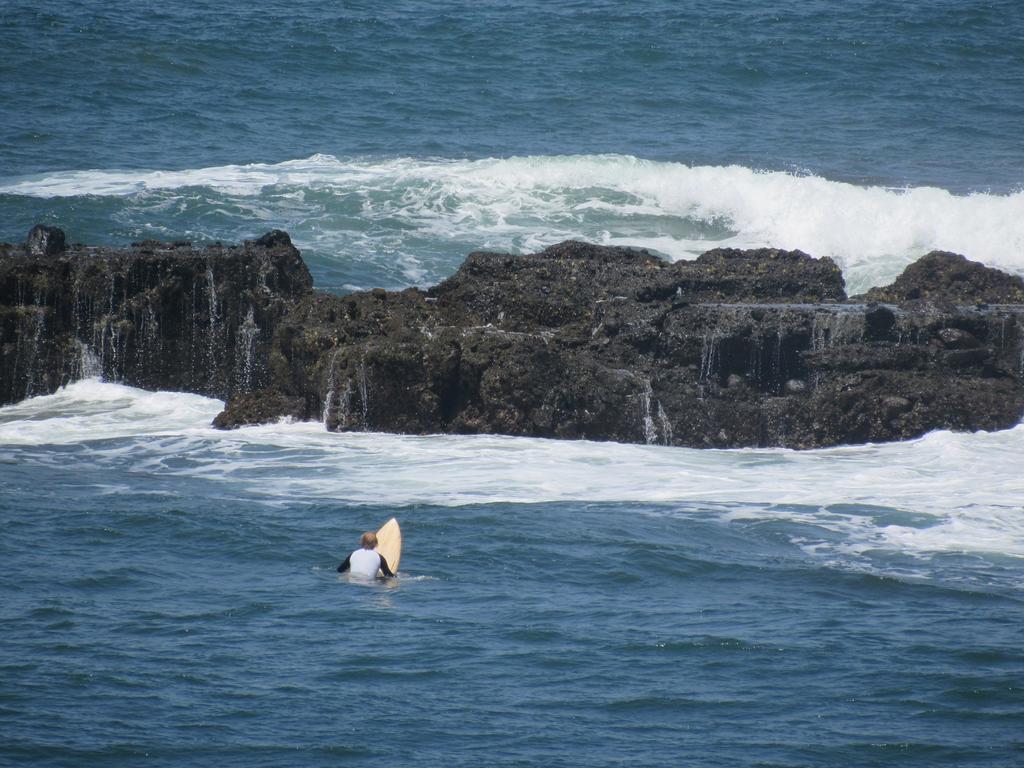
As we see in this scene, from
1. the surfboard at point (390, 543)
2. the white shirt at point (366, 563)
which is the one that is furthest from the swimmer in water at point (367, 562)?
the surfboard at point (390, 543)

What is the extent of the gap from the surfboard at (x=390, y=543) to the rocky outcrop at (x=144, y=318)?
Result: 633 cm

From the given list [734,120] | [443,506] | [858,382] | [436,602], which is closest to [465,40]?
[734,120]

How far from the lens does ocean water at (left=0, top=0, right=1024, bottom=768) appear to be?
874cm

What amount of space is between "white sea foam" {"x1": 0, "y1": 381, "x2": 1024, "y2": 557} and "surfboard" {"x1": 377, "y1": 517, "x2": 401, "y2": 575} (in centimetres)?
144

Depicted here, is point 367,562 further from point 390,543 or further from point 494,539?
point 494,539

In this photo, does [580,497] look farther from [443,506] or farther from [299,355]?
[299,355]

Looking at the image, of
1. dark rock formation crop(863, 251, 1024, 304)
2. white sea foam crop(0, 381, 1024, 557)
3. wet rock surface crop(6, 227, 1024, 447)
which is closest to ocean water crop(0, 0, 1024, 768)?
white sea foam crop(0, 381, 1024, 557)

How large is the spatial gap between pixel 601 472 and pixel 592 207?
14.2 meters

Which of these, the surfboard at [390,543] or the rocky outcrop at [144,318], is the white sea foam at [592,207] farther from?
the surfboard at [390,543]

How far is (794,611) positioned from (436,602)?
2420 mm

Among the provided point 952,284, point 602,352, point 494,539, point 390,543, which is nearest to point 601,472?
point 602,352

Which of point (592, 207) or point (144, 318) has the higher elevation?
point (592, 207)

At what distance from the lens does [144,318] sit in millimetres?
17906

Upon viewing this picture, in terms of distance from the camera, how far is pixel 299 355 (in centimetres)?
1659
